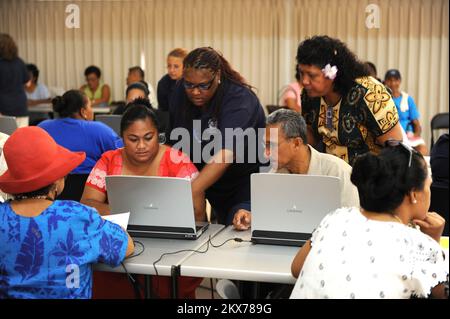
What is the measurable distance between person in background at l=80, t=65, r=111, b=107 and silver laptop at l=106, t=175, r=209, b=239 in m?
5.40

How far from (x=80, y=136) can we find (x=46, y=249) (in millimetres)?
1822

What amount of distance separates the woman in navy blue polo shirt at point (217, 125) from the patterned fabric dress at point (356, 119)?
0.33 metres

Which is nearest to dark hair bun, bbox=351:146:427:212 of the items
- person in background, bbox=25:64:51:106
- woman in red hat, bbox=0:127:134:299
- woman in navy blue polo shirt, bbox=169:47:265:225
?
woman in red hat, bbox=0:127:134:299

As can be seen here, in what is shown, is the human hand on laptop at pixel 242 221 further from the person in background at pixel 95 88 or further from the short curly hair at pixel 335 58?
the person in background at pixel 95 88

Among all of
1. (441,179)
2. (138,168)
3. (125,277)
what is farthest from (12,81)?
(441,179)

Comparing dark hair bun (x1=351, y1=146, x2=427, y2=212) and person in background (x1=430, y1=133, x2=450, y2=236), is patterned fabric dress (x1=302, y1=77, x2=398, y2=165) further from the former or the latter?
dark hair bun (x1=351, y1=146, x2=427, y2=212)

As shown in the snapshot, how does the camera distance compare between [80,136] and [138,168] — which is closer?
[138,168]

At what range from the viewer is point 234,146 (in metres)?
2.99

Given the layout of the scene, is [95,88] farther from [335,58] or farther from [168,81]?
[335,58]

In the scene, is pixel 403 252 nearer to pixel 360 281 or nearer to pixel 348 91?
pixel 360 281

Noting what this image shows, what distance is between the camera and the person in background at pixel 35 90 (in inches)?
305

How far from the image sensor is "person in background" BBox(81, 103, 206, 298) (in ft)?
9.27

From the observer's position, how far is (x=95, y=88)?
7863 mm

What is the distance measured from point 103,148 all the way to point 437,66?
4983 mm
